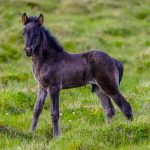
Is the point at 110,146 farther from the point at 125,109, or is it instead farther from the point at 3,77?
the point at 3,77

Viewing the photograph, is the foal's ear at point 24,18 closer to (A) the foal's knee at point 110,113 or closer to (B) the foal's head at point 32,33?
(B) the foal's head at point 32,33

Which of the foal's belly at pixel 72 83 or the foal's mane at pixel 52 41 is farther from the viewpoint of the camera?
the foal's mane at pixel 52 41

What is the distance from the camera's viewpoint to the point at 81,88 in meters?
15.9

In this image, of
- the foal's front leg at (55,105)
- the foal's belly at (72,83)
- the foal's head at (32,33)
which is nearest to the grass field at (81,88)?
the foal's front leg at (55,105)

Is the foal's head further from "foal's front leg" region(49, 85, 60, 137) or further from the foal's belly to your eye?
the foal's belly

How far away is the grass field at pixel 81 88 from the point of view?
941 cm

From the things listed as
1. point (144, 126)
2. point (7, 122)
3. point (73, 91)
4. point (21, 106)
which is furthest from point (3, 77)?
point (144, 126)

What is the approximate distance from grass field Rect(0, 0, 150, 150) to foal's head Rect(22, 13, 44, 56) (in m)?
1.76

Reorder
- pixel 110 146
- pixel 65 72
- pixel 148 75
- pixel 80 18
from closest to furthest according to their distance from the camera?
pixel 110 146 < pixel 65 72 < pixel 148 75 < pixel 80 18

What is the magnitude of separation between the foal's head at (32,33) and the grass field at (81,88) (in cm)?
176

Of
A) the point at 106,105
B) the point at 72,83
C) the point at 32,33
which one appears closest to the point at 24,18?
the point at 32,33

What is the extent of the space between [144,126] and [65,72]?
2277mm

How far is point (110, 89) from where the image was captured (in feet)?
35.7

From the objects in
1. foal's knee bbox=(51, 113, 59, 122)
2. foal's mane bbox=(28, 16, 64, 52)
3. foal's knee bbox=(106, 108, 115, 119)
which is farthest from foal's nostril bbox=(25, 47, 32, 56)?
foal's knee bbox=(106, 108, 115, 119)
